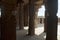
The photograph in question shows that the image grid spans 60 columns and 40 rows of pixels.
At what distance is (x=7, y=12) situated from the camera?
3.35 meters

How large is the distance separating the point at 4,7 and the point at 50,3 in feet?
5.64

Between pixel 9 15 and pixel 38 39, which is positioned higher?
pixel 9 15

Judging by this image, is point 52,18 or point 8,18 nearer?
point 8,18

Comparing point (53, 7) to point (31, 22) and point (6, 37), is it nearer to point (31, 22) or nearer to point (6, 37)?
point (6, 37)

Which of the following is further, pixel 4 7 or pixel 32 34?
pixel 32 34

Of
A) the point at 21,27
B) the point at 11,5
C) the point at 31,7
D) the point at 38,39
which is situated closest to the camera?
the point at 11,5

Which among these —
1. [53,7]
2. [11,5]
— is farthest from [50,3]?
[11,5]

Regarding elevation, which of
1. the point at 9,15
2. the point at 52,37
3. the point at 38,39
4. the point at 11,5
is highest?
the point at 11,5

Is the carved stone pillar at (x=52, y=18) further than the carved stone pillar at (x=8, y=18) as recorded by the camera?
Yes

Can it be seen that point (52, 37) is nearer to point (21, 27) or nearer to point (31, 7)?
point (31, 7)

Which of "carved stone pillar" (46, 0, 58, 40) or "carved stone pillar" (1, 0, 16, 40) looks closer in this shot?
"carved stone pillar" (1, 0, 16, 40)

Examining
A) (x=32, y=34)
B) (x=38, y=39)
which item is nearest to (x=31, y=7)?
(x=32, y=34)

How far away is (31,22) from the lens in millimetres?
9898

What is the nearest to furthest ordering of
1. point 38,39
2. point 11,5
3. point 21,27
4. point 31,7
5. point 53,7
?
point 11,5, point 53,7, point 38,39, point 31,7, point 21,27
